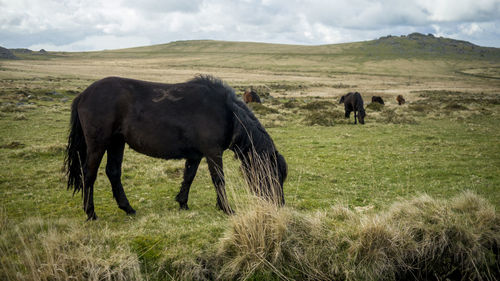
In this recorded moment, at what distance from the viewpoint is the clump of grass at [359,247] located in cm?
415

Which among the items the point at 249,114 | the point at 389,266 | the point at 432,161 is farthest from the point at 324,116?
the point at 389,266

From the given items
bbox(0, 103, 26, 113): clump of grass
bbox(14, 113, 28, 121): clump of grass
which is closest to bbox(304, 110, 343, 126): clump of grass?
bbox(14, 113, 28, 121): clump of grass

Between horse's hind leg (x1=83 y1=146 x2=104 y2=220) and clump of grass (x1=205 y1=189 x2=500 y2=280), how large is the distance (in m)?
3.52

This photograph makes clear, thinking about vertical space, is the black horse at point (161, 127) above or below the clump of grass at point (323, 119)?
above

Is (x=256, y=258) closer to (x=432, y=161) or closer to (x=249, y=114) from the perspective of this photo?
(x=249, y=114)

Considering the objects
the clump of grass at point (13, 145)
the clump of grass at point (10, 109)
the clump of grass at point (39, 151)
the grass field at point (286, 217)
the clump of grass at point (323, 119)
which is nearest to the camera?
the grass field at point (286, 217)

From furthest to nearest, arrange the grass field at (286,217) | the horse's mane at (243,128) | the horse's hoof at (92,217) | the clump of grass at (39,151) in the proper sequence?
the clump of grass at (39,151), the horse's mane at (243,128), the horse's hoof at (92,217), the grass field at (286,217)

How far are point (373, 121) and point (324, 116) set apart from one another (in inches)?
158

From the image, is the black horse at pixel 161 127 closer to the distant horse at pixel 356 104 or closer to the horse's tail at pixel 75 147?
the horse's tail at pixel 75 147

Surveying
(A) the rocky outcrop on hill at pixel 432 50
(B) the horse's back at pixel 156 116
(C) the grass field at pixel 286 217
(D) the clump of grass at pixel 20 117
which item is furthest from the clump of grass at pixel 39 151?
(A) the rocky outcrop on hill at pixel 432 50

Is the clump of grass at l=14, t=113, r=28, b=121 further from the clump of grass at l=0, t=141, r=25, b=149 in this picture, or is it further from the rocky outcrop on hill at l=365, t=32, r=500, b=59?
the rocky outcrop on hill at l=365, t=32, r=500, b=59

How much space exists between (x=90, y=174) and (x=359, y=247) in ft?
17.9

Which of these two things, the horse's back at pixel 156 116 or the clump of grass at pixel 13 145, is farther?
the clump of grass at pixel 13 145

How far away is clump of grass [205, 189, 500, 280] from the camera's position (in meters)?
4.15
